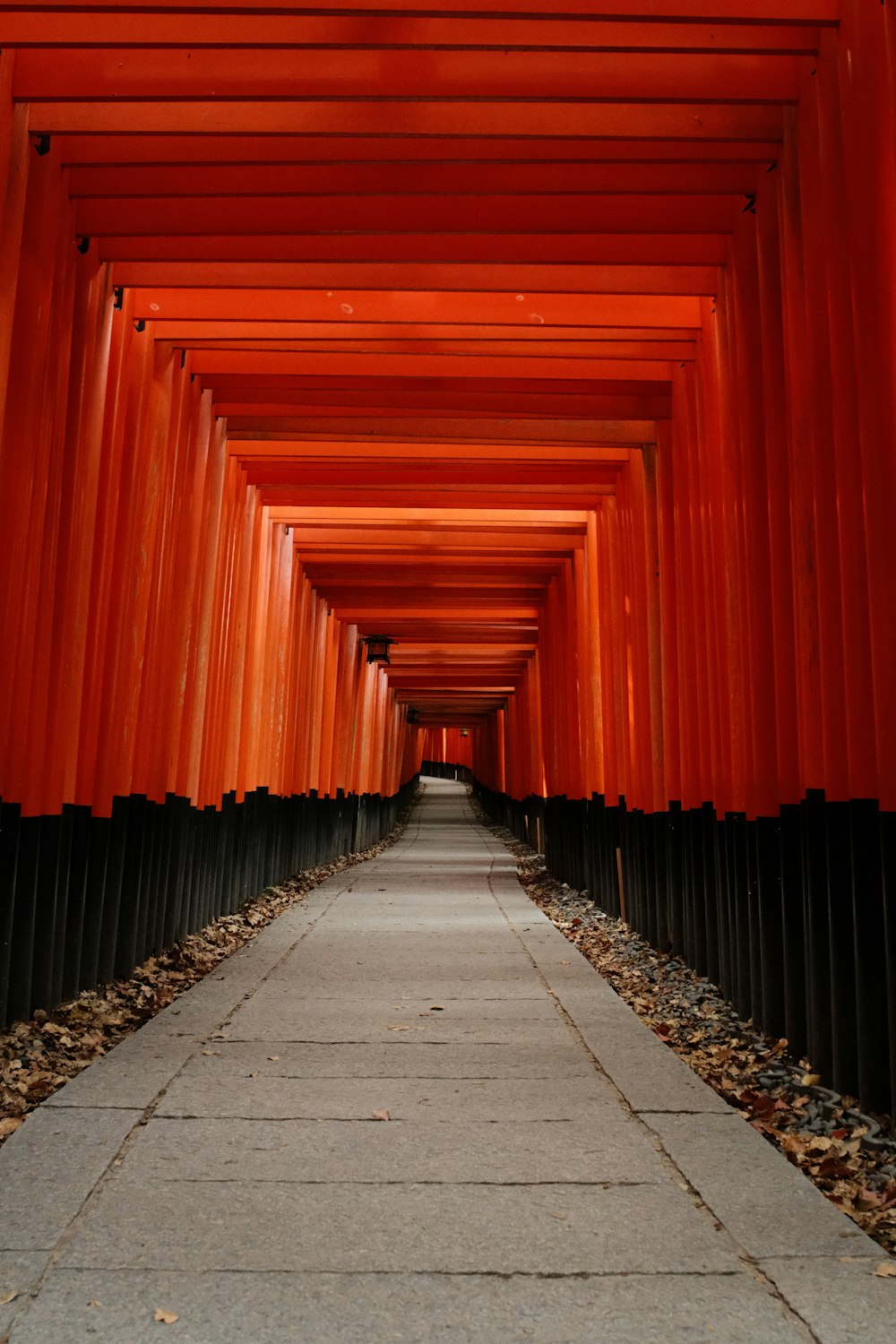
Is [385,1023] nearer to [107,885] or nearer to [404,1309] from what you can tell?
[107,885]

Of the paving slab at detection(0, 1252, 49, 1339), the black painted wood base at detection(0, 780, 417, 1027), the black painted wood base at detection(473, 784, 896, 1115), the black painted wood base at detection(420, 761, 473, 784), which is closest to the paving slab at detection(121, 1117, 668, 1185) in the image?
the paving slab at detection(0, 1252, 49, 1339)

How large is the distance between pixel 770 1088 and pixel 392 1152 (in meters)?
1.75

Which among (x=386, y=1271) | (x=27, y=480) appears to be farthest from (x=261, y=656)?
(x=386, y=1271)

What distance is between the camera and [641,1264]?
7.86ft

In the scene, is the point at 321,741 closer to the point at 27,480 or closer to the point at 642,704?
the point at 642,704

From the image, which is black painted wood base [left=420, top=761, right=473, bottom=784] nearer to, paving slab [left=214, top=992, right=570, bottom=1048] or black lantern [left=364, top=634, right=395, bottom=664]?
black lantern [left=364, top=634, right=395, bottom=664]

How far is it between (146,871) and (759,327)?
4780mm

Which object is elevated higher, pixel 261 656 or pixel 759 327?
pixel 759 327

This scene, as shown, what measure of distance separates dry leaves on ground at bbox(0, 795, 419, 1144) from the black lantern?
31.7ft

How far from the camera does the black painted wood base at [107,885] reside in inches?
188

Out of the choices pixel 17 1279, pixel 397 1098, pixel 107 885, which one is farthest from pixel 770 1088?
pixel 107 885

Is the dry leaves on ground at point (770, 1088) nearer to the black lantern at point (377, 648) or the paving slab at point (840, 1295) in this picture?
the paving slab at point (840, 1295)

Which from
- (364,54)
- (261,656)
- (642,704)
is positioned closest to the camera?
(364,54)

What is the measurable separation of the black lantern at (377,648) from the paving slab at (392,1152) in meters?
14.8
